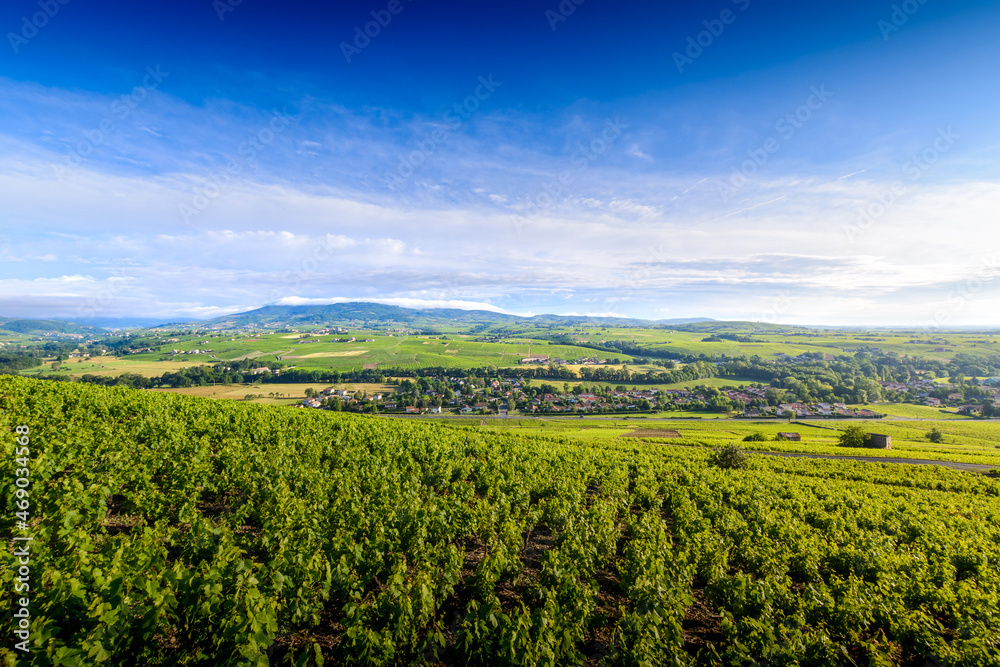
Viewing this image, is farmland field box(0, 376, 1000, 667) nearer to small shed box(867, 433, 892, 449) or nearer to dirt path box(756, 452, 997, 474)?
dirt path box(756, 452, 997, 474)

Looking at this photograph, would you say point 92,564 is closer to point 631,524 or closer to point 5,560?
point 5,560

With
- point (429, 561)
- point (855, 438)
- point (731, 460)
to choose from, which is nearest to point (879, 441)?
point (855, 438)

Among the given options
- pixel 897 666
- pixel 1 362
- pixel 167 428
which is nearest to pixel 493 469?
pixel 897 666

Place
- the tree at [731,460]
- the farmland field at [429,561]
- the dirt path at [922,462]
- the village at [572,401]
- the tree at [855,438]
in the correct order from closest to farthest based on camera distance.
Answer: the farmland field at [429,561], the tree at [731,460], the dirt path at [922,462], the tree at [855,438], the village at [572,401]

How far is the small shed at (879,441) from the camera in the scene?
47031 millimetres

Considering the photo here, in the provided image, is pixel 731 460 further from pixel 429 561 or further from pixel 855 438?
pixel 855 438

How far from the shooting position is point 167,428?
1596 cm

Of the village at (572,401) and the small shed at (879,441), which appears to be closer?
the small shed at (879,441)

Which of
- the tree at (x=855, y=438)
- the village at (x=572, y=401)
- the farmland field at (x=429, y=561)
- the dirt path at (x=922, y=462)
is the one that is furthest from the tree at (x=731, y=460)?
the village at (x=572, y=401)

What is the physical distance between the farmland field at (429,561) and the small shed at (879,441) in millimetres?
37964

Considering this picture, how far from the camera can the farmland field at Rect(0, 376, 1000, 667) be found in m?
6.39

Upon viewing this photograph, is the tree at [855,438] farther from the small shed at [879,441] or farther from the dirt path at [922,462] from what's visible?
the dirt path at [922,462]

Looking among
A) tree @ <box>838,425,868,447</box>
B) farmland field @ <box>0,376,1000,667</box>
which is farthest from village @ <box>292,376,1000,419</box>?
farmland field @ <box>0,376,1000,667</box>

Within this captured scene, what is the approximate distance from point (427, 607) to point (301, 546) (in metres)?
3.58
